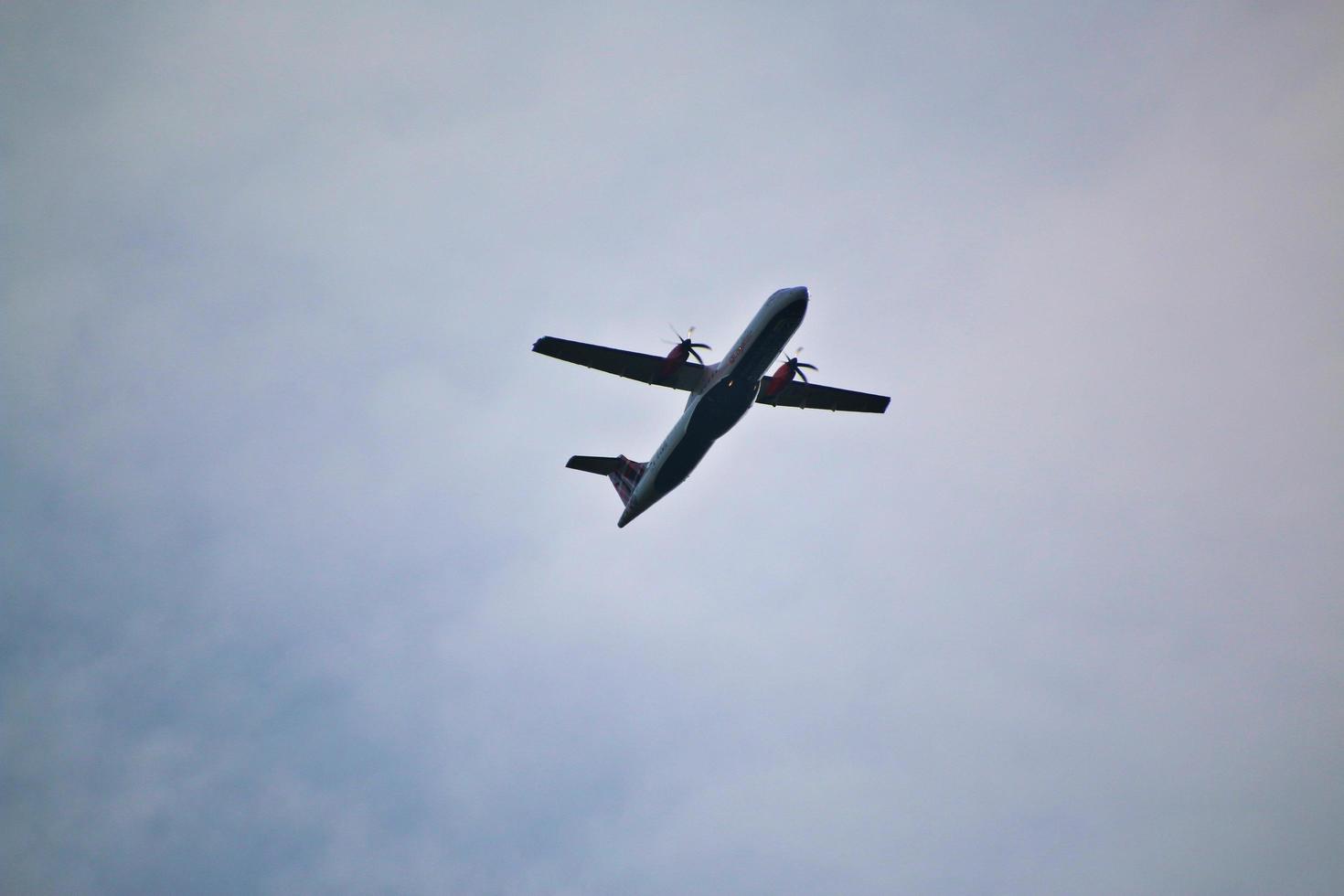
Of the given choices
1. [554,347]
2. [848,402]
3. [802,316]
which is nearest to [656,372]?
[554,347]

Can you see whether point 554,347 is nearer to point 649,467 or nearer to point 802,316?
point 649,467

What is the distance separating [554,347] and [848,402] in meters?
16.7

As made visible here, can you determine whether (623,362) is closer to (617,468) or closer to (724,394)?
(724,394)

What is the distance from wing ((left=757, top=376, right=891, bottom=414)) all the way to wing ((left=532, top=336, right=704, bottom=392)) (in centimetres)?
454

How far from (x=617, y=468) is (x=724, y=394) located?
39.8 ft

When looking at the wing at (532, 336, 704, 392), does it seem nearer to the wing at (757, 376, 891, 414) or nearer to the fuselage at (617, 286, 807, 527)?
the fuselage at (617, 286, 807, 527)

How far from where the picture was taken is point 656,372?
4572 centimetres

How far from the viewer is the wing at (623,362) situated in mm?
44250

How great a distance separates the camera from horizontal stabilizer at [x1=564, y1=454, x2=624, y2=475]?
52.2 m

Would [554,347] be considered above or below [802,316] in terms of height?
above

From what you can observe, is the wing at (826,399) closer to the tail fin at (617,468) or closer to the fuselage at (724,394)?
the fuselage at (724,394)

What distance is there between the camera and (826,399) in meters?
50.1

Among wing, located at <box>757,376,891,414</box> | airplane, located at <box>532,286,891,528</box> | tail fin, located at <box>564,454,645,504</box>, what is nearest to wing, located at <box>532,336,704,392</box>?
airplane, located at <box>532,286,891,528</box>

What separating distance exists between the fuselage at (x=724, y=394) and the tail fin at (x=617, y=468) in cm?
348
